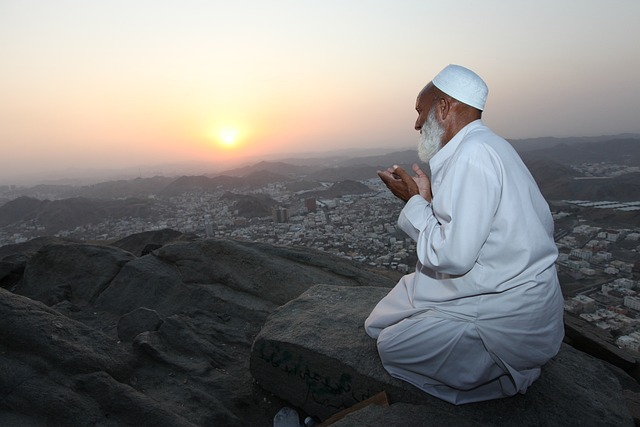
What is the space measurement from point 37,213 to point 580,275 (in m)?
52.4

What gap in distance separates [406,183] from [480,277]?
32.5 inches

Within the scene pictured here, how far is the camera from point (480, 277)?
208 centimetres

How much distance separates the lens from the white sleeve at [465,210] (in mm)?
1867

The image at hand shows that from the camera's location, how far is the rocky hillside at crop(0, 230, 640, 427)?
107 inches

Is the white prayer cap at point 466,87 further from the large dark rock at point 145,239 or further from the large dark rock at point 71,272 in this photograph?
the large dark rock at point 145,239

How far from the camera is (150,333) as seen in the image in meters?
4.01

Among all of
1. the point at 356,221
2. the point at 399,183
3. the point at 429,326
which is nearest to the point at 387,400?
the point at 429,326

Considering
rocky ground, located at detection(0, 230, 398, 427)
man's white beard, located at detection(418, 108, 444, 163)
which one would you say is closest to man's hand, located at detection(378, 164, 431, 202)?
man's white beard, located at detection(418, 108, 444, 163)

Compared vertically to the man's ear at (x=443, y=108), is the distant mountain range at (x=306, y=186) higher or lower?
lower

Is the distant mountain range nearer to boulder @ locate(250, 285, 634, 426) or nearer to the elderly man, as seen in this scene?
boulder @ locate(250, 285, 634, 426)

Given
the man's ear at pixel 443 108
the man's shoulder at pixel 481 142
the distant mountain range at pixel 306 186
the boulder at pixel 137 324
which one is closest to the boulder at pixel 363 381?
the boulder at pixel 137 324

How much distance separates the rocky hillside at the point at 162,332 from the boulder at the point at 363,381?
0.03 meters

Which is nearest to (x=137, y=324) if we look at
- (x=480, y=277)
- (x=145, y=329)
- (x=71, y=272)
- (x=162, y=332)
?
(x=145, y=329)

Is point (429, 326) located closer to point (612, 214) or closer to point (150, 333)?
point (150, 333)
